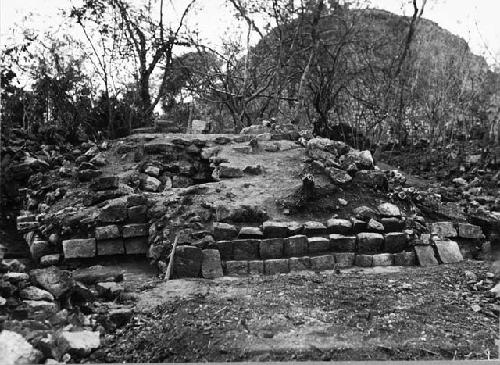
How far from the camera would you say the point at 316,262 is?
4758 mm

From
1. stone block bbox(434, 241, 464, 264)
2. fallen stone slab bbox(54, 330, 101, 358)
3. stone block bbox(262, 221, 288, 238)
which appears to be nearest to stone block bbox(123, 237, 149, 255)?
stone block bbox(262, 221, 288, 238)

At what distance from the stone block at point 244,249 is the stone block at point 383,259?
3.95ft

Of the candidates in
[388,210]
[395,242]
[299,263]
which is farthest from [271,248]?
[388,210]

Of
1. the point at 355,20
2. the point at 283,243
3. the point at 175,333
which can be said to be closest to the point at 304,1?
the point at 355,20

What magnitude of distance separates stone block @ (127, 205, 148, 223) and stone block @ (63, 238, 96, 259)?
0.43m

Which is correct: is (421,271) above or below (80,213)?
below

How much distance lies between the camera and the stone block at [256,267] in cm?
463

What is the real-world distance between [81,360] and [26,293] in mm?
754

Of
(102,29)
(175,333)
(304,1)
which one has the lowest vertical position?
(175,333)

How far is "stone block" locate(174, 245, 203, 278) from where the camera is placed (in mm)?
4461

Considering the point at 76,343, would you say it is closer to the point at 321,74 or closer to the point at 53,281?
the point at 53,281

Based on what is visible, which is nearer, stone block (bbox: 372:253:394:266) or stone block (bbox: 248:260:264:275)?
stone block (bbox: 248:260:264:275)

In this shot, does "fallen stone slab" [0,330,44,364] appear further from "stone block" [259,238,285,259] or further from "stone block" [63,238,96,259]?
"stone block" [259,238,285,259]

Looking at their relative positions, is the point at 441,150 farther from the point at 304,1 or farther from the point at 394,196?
the point at 394,196
